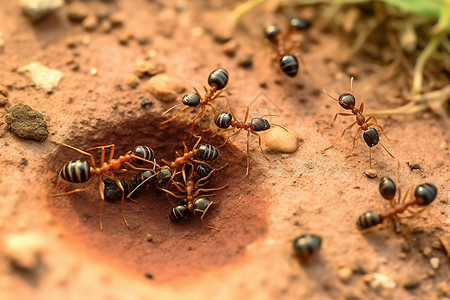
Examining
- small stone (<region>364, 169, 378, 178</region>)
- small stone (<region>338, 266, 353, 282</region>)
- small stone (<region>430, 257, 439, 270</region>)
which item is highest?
small stone (<region>364, 169, 378, 178</region>)

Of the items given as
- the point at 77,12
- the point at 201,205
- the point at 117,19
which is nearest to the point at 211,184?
the point at 201,205

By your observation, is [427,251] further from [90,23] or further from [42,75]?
[90,23]

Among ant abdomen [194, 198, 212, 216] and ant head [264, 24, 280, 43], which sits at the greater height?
ant head [264, 24, 280, 43]

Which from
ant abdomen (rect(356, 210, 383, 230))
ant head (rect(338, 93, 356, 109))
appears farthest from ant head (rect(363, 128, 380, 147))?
ant abdomen (rect(356, 210, 383, 230))

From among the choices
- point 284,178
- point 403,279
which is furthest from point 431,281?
point 284,178

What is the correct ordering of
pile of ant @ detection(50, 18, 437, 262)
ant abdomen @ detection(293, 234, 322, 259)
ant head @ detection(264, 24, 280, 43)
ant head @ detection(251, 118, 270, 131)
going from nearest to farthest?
ant abdomen @ detection(293, 234, 322, 259) < pile of ant @ detection(50, 18, 437, 262) < ant head @ detection(251, 118, 270, 131) < ant head @ detection(264, 24, 280, 43)

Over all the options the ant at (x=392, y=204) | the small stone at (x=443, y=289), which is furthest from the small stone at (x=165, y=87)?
the small stone at (x=443, y=289)

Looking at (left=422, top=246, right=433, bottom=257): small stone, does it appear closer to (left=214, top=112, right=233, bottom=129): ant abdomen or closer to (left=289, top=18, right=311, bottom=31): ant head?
(left=214, top=112, right=233, bottom=129): ant abdomen

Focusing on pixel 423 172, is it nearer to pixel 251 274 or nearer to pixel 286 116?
pixel 286 116

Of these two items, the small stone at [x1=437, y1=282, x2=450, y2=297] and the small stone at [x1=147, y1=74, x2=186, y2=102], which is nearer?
the small stone at [x1=437, y1=282, x2=450, y2=297]
